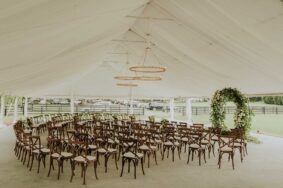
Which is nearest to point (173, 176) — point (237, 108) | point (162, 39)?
point (162, 39)

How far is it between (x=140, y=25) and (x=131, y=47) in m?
3.35

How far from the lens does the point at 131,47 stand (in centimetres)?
1380

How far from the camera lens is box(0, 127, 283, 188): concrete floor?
6383mm

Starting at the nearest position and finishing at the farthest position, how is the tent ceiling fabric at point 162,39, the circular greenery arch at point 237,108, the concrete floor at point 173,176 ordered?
the tent ceiling fabric at point 162,39 < the concrete floor at point 173,176 < the circular greenery arch at point 237,108

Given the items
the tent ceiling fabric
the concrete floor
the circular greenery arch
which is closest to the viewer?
the tent ceiling fabric

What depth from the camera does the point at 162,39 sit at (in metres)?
10.9

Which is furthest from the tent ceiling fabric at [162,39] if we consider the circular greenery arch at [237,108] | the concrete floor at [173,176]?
the concrete floor at [173,176]

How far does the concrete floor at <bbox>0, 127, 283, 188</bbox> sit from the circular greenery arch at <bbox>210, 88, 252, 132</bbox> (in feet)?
11.5

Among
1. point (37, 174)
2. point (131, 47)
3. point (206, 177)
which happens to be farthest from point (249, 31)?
point (131, 47)

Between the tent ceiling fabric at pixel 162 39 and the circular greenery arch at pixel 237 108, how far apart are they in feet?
1.66

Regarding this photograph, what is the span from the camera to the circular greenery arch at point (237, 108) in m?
12.5

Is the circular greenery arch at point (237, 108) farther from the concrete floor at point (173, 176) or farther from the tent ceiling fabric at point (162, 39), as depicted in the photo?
the concrete floor at point (173, 176)

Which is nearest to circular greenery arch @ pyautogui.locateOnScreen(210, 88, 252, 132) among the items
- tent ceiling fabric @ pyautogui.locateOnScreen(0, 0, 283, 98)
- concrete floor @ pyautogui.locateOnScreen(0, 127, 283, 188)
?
tent ceiling fabric @ pyautogui.locateOnScreen(0, 0, 283, 98)

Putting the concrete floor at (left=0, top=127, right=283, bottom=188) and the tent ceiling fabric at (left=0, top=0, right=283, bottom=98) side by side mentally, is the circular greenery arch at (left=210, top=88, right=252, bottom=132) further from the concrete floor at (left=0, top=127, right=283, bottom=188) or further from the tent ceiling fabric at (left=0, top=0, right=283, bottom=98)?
the concrete floor at (left=0, top=127, right=283, bottom=188)
